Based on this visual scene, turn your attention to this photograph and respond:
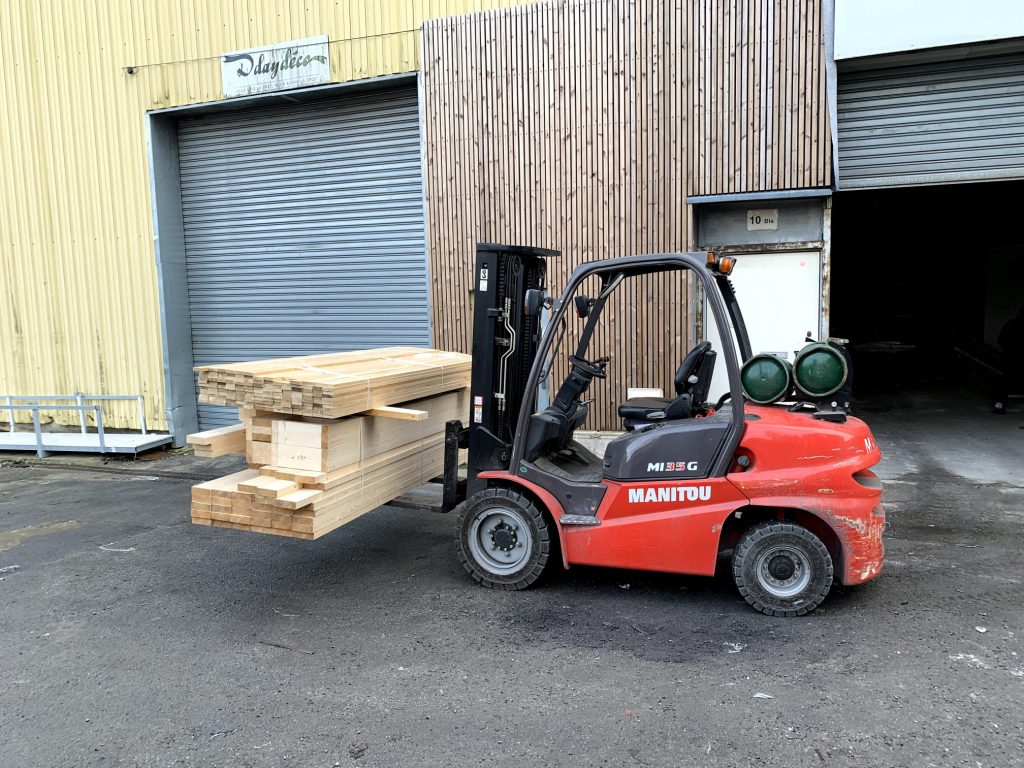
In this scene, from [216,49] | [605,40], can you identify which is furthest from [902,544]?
[216,49]

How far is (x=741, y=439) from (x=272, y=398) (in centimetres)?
308

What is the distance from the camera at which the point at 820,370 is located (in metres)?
5.08

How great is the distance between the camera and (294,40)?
10656 mm

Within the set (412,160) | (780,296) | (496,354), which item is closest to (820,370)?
(496,354)

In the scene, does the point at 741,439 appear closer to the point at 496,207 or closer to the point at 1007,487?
the point at 1007,487

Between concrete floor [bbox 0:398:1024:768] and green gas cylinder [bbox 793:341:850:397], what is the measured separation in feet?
4.77

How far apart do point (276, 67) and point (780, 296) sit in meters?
7.67

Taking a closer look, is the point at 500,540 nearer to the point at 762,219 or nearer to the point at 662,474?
the point at 662,474

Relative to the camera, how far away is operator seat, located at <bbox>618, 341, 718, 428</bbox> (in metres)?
5.17

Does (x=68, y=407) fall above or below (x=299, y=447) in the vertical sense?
below

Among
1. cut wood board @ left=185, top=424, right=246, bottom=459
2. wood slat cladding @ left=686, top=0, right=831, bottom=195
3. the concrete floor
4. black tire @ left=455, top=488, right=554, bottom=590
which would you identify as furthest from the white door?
cut wood board @ left=185, top=424, right=246, bottom=459

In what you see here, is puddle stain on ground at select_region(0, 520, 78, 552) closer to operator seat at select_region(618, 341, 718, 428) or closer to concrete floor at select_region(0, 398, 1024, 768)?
concrete floor at select_region(0, 398, 1024, 768)

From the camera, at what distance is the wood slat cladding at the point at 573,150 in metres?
9.30

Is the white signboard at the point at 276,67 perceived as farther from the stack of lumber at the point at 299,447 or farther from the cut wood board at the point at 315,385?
the stack of lumber at the point at 299,447
